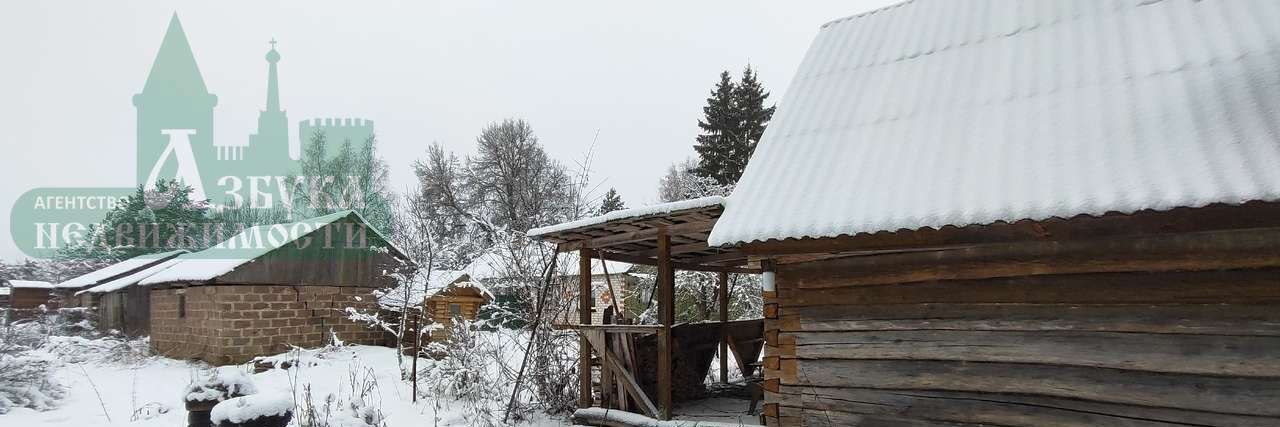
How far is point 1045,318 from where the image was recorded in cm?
484

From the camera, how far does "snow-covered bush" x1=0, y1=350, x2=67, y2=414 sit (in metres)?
10.2

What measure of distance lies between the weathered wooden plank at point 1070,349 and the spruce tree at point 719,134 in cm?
2122

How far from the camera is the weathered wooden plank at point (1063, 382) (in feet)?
13.8

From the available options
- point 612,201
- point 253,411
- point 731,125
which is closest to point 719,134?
point 731,125

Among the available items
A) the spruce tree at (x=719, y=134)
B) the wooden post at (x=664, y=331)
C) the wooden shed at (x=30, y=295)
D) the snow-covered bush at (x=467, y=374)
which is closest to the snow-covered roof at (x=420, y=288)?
the snow-covered bush at (x=467, y=374)

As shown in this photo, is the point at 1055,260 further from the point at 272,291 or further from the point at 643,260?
the point at 272,291

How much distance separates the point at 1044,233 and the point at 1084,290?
1.47ft

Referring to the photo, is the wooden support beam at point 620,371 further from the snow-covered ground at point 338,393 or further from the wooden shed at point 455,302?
the wooden shed at point 455,302

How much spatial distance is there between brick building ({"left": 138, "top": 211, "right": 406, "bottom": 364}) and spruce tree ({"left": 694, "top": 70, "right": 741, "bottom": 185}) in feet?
41.8

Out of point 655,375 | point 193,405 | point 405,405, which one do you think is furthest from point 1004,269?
point 405,405

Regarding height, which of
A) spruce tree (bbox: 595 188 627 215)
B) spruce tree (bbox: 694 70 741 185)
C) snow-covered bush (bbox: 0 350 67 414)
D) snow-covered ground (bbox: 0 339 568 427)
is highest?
spruce tree (bbox: 694 70 741 185)

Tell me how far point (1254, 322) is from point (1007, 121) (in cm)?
207

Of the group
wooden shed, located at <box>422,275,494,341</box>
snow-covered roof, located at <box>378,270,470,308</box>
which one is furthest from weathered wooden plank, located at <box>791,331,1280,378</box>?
wooden shed, located at <box>422,275,494,341</box>

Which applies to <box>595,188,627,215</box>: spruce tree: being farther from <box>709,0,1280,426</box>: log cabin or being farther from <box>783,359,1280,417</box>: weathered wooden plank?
<box>783,359,1280,417</box>: weathered wooden plank
